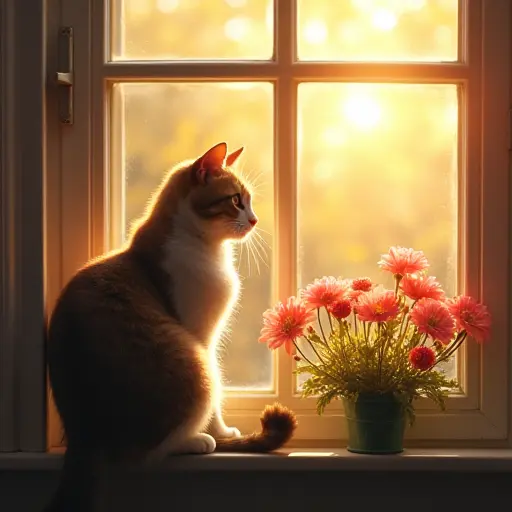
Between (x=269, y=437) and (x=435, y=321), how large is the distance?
36 cm

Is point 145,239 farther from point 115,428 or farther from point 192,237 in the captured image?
point 115,428

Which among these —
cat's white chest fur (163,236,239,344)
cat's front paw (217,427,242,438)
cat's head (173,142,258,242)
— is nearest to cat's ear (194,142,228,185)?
cat's head (173,142,258,242)

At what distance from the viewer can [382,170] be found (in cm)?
181

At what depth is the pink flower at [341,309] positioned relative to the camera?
1646 mm

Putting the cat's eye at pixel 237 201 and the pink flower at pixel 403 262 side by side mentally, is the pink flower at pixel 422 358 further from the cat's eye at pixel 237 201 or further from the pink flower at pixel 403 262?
the cat's eye at pixel 237 201

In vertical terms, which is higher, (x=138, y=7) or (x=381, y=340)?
(x=138, y=7)

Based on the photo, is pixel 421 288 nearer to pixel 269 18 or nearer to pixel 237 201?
pixel 237 201

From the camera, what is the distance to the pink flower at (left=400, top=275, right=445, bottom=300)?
65.6 inches

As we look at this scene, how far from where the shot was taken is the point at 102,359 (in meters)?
1.55

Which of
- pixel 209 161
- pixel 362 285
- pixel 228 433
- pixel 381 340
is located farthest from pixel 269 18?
pixel 228 433

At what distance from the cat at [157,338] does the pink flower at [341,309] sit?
0.19 meters

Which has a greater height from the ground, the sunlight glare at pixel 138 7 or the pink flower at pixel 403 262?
the sunlight glare at pixel 138 7

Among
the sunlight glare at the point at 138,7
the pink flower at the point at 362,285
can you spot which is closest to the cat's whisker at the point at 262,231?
the pink flower at the point at 362,285

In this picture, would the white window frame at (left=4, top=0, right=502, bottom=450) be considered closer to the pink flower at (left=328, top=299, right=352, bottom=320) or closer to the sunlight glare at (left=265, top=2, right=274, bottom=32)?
the sunlight glare at (left=265, top=2, right=274, bottom=32)
